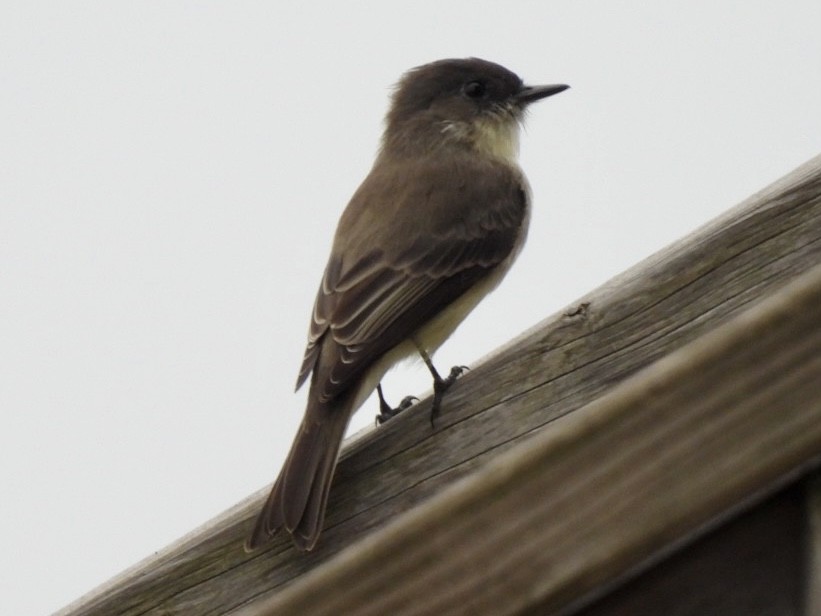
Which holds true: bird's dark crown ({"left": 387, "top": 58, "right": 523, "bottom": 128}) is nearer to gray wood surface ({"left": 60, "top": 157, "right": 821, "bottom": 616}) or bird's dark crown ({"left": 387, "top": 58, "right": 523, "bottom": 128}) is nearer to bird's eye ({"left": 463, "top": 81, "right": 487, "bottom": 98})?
bird's eye ({"left": 463, "top": 81, "right": 487, "bottom": 98})

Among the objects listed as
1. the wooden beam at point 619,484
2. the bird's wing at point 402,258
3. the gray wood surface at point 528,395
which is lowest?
the wooden beam at point 619,484

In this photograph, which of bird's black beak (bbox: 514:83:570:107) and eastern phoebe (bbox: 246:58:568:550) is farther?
bird's black beak (bbox: 514:83:570:107)

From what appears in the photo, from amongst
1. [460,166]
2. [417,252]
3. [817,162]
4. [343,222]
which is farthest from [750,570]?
[460,166]

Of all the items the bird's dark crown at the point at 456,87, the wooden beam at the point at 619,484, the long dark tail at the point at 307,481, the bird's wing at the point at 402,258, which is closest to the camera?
the wooden beam at the point at 619,484

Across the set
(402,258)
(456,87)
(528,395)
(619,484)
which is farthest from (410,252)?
(619,484)

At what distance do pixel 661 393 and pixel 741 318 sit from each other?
6.1 inches

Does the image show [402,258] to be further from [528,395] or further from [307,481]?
[528,395]

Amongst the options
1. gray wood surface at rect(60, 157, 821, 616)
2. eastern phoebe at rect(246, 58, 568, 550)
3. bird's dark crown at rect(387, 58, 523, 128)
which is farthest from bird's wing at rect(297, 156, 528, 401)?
gray wood surface at rect(60, 157, 821, 616)

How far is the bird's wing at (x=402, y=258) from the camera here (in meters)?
4.57

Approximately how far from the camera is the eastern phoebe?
417 centimetres

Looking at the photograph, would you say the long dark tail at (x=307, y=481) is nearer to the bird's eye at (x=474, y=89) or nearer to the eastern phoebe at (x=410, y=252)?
the eastern phoebe at (x=410, y=252)

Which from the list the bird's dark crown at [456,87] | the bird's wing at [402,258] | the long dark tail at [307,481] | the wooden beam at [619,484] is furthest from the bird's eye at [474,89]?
the wooden beam at [619,484]

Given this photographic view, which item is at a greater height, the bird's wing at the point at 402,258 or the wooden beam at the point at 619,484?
the bird's wing at the point at 402,258

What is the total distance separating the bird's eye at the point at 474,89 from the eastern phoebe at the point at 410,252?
7 centimetres
